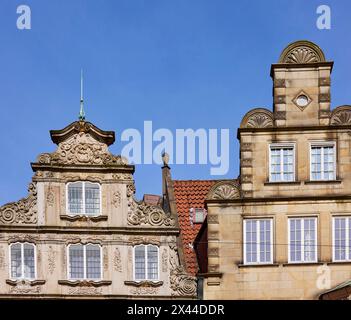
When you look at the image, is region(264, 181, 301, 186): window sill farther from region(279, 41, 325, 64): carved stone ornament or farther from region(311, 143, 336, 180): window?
region(279, 41, 325, 64): carved stone ornament

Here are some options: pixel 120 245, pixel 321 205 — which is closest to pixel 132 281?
pixel 120 245

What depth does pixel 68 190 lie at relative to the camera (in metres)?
39.7

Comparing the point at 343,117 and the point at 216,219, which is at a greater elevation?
the point at 343,117

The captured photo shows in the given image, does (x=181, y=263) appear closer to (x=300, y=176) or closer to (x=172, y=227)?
(x=172, y=227)

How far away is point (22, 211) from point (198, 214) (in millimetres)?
6334

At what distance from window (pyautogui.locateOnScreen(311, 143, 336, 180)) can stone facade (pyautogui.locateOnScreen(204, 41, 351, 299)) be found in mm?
117

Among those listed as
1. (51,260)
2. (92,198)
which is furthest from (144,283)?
(92,198)

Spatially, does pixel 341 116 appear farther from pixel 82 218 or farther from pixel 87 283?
pixel 87 283

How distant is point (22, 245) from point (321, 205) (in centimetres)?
879

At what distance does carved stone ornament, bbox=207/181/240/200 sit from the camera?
130 ft

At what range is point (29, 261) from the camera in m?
39.0

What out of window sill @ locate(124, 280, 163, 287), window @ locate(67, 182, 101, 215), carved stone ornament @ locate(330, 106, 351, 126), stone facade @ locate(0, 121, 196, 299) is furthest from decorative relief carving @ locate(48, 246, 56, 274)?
carved stone ornament @ locate(330, 106, 351, 126)
